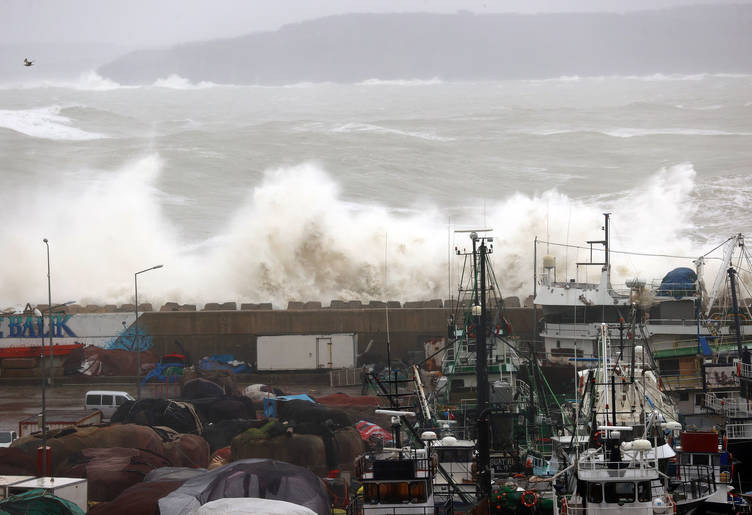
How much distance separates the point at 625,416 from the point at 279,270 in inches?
1185

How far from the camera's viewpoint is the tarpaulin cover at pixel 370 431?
2058 cm

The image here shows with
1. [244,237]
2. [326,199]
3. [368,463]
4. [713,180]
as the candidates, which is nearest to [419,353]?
[368,463]

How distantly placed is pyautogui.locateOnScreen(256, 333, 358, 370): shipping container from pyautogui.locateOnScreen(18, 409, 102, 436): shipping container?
21.5 feet

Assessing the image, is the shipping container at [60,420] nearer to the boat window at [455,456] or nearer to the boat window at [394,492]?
the boat window at [455,456]

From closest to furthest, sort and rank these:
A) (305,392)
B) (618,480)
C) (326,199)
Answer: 1. (618,480)
2. (305,392)
3. (326,199)

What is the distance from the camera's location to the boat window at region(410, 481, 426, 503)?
45.2 ft

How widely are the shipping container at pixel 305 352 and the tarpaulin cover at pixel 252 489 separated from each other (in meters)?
15.3

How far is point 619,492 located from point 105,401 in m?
16.3

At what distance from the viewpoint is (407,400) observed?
24125 millimetres

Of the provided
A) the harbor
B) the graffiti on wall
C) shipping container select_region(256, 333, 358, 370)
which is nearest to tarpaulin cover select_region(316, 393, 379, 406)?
the harbor

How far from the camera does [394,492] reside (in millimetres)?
13789

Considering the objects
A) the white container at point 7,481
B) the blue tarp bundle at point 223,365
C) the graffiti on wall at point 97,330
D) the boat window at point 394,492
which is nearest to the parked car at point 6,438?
the white container at point 7,481

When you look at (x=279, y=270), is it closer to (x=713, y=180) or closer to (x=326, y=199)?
(x=326, y=199)

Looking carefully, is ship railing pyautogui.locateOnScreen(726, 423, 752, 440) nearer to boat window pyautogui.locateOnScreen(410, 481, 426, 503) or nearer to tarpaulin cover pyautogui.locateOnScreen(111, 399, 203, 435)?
boat window pyautogui.locateOnScreen(410, 481, 426, 503)
